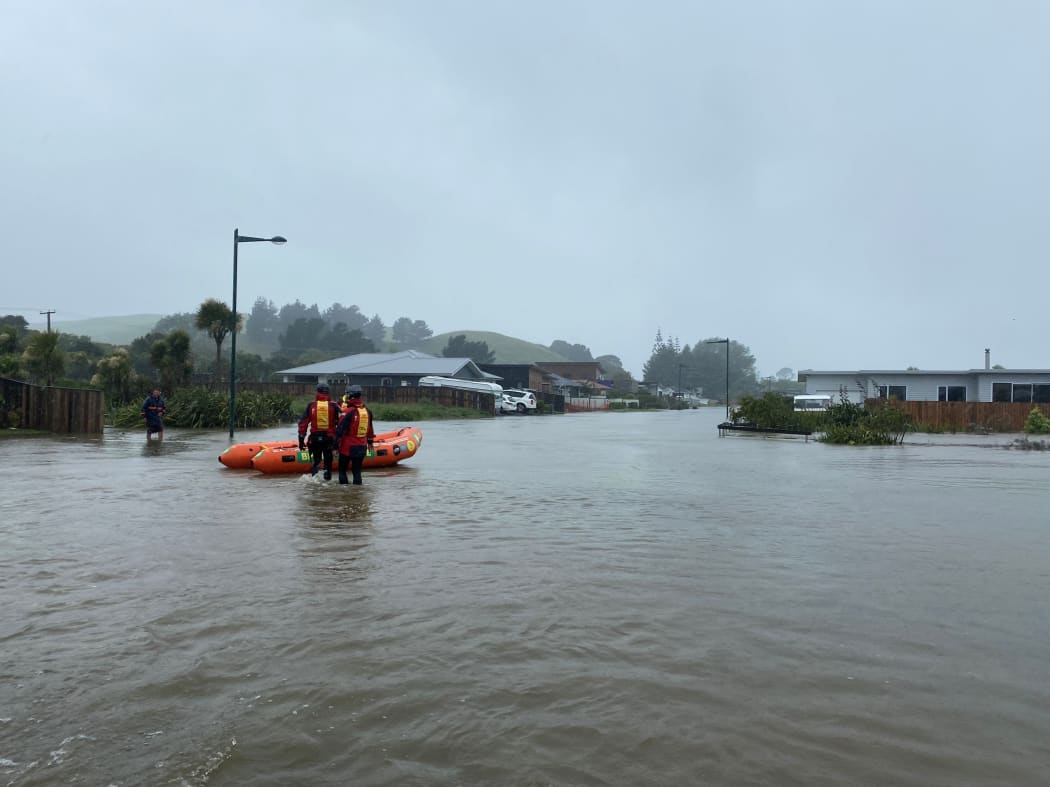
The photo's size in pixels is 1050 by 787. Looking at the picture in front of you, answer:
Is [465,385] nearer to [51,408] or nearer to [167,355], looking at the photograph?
[167,355]

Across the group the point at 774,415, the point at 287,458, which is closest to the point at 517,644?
the point at 287,458

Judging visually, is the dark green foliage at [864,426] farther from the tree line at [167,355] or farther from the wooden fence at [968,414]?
the tree line at [167,355]

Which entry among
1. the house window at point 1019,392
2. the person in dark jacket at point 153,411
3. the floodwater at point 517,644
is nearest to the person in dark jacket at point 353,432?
the floodwater at point 517,644

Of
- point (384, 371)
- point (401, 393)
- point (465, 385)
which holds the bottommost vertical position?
point (401, 393)

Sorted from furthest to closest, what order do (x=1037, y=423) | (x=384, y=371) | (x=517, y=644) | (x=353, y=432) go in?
1. (x=384, y=371)
2. (x=1037, y=423)
3. (x=353, y=432)
4. (x=517, y=644)

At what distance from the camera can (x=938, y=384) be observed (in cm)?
4234

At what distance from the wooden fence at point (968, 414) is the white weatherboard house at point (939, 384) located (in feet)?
10.3

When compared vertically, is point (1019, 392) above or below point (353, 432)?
above

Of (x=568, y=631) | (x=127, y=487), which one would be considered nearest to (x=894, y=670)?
(x=568, y=631)

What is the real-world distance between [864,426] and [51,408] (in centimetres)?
2580

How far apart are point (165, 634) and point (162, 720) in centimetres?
145

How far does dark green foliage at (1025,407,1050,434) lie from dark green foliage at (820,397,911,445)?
7831mm

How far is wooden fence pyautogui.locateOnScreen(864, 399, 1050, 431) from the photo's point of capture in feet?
114

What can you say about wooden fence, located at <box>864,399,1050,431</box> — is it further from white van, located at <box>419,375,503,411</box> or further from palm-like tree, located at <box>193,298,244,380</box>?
white van, located at <box>419,375,503,411</box>
